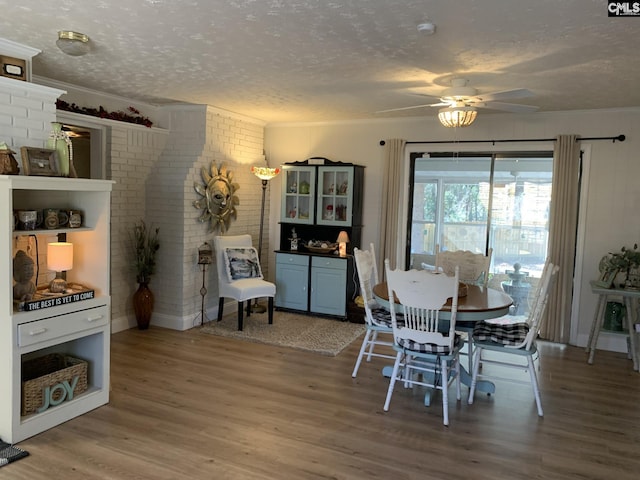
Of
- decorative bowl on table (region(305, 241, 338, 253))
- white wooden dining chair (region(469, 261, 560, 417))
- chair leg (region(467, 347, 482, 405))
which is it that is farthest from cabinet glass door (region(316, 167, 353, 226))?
chair leg (region(467, 347, 482, 405))

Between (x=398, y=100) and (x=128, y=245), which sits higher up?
(x=398, y=100)

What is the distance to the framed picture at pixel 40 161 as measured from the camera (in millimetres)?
3127

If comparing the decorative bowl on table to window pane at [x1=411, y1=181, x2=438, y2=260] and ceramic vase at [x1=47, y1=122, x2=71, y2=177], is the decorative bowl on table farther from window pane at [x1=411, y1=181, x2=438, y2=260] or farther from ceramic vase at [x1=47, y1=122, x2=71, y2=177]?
ceramic vase at [x1=47, y1=122, x2=71, y2=177]

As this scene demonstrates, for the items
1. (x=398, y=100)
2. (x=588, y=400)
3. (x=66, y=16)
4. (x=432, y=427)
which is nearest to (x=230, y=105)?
(x=398, y=100)

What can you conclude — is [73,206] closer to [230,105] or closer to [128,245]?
[128,245]

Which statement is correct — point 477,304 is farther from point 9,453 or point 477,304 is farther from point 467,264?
point 9,453

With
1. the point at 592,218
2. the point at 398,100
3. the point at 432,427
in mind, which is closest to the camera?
the point at 432,427

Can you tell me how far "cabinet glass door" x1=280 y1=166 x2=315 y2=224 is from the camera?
20.9 ft

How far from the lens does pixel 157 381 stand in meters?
4.04

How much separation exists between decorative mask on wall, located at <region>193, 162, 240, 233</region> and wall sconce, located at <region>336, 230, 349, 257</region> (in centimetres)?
134

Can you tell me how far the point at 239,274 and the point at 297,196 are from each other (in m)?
1.38

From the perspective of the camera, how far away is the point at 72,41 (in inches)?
123

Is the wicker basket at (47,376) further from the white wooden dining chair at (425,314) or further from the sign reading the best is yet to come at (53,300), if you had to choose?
the white wooden dining chair at (425,314)

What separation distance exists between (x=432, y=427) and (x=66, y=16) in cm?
337
